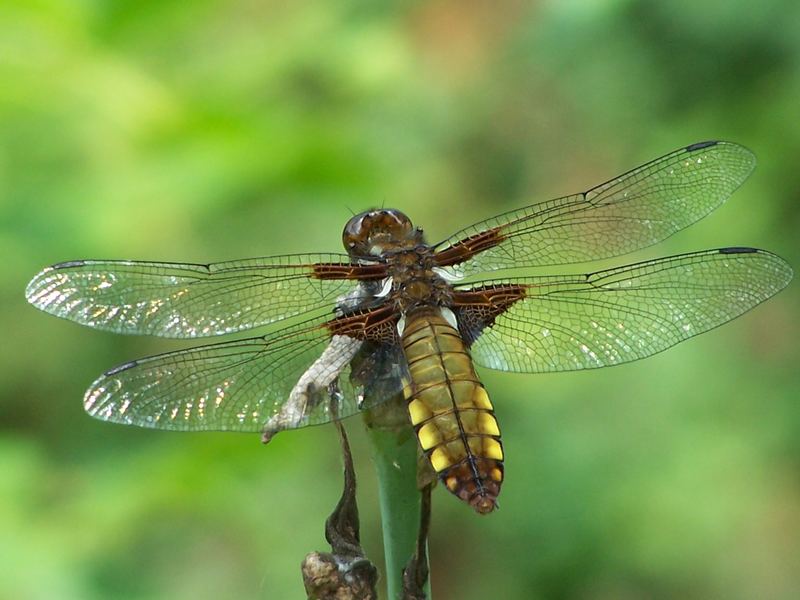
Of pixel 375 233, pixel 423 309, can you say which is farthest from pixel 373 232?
pixel 423 309

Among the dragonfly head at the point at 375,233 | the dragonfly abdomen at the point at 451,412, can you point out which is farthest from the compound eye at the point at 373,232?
the dragonfly abdomen at the point at 451,412

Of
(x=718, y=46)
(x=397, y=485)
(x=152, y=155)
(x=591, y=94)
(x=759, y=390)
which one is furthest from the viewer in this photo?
(x=591, y=94)

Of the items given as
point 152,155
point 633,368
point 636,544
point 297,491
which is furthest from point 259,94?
point 636,544

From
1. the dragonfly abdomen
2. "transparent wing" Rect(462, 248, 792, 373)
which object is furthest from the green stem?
"transparent wing" Rect(462, 248, 792, 373)

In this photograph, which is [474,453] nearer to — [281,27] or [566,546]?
[566,546]

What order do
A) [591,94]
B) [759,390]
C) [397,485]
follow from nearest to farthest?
[397,485], [759,390], [591,94]

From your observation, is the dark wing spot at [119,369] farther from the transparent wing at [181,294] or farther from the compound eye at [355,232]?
the compound eye at [355,232]

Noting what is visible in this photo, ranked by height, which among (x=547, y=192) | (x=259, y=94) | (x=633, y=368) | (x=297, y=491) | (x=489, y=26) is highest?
(x=489, y=26)

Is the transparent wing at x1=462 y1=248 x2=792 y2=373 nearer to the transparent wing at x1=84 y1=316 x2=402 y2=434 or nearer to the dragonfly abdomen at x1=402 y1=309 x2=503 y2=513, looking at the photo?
the dragonfly abdomen at x1=402 y1=309 x2=503 y2=513

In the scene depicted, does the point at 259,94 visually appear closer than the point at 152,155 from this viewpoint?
No
